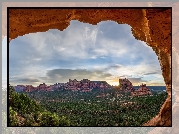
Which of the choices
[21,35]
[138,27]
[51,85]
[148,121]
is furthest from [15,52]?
[148,121]

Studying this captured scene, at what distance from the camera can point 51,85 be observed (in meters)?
4.90

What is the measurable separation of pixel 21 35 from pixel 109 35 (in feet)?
4.29

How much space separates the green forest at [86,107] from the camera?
4.92 m

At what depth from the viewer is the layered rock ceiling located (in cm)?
467

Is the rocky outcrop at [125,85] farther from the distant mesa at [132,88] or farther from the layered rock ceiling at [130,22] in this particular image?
the layered rock ceiling at [130,22]

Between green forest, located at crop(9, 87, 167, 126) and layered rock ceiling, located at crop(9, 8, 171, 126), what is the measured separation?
9.4 inches

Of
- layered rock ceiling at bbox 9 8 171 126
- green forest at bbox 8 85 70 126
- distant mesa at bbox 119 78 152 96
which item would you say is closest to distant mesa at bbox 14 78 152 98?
distant mesa at bbox 119 78 152 96

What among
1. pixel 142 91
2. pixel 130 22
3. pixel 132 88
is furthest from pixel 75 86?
pixel 130 22

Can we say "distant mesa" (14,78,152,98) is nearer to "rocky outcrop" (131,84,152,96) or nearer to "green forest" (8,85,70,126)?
"rocky outcrop" (131,84,152,96)

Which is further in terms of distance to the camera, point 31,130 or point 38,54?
point 31,130

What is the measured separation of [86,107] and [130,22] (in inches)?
56.5

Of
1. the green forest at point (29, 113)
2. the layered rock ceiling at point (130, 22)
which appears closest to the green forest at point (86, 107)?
the green forest at point (29, 113)

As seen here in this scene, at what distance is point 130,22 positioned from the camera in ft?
16.1

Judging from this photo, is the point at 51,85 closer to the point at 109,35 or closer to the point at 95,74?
the point at 95,74
